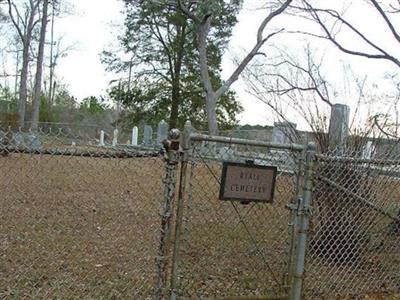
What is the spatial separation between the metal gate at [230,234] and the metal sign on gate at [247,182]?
0.09 meters

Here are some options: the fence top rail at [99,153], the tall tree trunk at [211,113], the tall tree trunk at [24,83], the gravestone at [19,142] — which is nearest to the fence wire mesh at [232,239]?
the fence top rail at [99,153]

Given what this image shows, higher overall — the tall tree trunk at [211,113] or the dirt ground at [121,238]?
the tall tree trunk at [211,113]

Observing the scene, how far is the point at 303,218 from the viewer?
3.49 meters

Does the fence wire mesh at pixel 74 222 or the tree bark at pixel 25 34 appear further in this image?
the tree bark at pixel 25 34

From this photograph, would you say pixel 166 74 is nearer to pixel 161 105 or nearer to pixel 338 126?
pixel 161 105

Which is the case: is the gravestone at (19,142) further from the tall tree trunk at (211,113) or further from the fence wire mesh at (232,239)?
the tall tree trunk at (211,113)

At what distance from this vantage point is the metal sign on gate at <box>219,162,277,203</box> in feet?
10.7

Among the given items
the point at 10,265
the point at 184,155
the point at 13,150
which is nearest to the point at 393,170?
the point at 184,155

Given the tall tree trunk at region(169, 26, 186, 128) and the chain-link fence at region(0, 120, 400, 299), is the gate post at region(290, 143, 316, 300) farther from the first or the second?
the tall tree trunk at region(169, 26, 186, 128)

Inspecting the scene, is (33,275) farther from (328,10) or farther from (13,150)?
(328,10)

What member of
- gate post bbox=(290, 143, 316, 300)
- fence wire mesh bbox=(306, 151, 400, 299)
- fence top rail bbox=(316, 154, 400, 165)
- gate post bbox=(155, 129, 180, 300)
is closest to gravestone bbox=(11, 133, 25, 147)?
gate post bbox=(155, 129, 180, 300)

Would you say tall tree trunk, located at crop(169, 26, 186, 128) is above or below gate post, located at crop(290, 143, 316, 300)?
above

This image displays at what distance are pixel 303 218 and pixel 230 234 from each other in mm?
2393

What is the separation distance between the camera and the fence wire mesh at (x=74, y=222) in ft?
11.3
